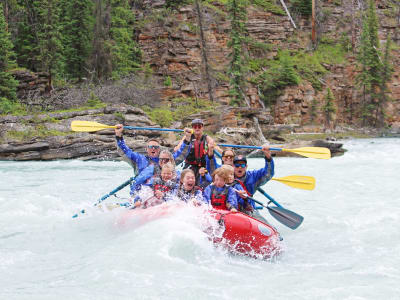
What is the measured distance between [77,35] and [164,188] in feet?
70.6

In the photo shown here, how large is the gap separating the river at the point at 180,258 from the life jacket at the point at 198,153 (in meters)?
1.26

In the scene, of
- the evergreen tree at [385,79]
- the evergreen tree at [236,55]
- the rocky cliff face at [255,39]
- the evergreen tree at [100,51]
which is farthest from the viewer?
the evergreen tree at [385,79]

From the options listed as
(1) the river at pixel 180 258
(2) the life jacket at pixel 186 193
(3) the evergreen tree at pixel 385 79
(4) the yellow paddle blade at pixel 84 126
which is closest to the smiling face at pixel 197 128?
(2) the life jacket at pixel 186 193

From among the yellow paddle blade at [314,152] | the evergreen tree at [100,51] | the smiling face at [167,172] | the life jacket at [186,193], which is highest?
the evergreen tree at [100,51]

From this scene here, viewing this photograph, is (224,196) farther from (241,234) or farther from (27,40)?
(27,40)

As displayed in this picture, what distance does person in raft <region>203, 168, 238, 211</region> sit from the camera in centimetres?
443

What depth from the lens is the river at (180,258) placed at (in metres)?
3.20

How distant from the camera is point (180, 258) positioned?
12.5 feet

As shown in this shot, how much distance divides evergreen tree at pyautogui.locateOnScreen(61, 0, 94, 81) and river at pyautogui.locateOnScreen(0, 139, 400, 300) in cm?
1791

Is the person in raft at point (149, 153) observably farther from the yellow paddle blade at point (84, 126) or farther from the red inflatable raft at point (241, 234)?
the red inflatable raft at point (241, 234)

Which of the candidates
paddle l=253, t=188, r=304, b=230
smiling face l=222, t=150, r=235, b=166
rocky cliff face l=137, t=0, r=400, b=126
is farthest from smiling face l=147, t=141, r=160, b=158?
rocky cliff face l=137, t=0, r=400, b=126

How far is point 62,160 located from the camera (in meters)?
13.0

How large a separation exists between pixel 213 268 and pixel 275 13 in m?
31.6

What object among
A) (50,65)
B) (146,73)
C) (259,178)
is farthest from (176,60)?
(259,178)
